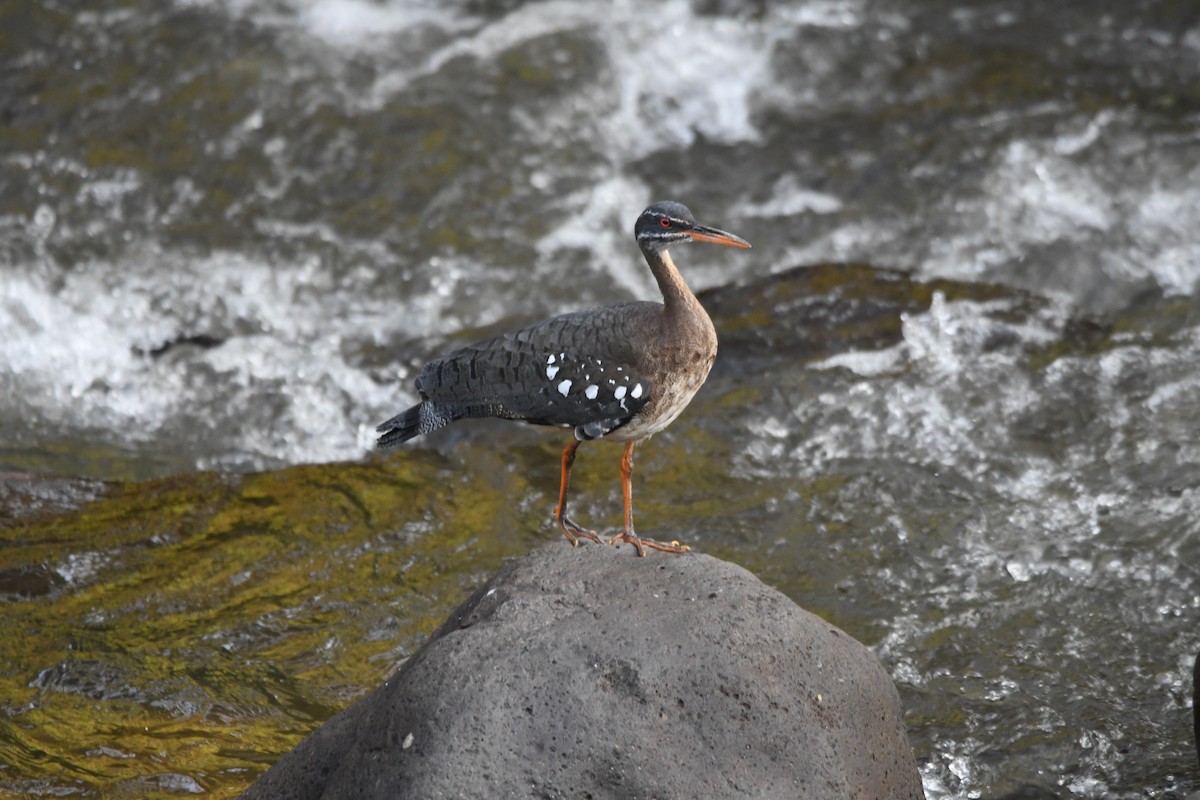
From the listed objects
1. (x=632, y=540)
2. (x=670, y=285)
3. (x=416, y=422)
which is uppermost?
(x=670, y=285)

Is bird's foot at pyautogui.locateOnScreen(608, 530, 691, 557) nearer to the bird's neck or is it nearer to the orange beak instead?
the bird's neck

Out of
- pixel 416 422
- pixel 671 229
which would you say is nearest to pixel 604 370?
pixel 671 229

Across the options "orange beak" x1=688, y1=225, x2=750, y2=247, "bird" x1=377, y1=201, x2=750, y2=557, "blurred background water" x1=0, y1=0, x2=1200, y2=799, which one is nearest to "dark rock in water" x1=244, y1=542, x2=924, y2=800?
"bird" x1=377, y1=201, x2=750, y2=557

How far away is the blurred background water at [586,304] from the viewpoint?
6.16 metres

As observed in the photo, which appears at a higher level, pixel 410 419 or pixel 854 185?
pixel 410 419

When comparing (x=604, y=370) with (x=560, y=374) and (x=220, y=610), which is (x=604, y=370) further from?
(x=220, y=610)

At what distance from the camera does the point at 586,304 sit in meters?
9.13

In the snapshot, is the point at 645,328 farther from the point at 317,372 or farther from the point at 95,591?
the point at 317,372

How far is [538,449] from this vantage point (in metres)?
7.88

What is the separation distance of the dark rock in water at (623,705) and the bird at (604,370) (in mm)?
799

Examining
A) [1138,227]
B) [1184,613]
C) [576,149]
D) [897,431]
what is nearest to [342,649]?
[897,431]

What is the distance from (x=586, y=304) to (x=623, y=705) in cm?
514

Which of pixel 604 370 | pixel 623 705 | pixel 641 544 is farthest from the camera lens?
pixel 604 370

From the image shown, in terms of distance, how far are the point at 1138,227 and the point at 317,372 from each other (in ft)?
17.8
